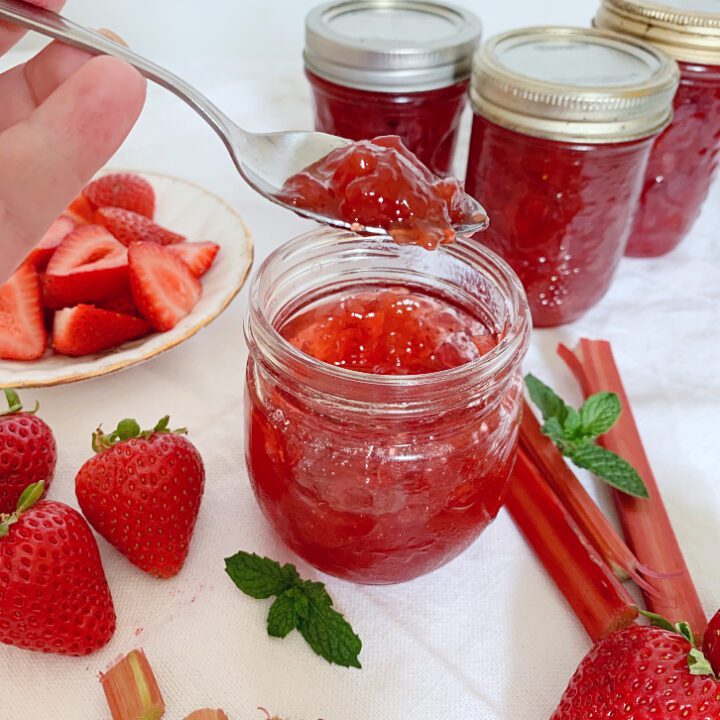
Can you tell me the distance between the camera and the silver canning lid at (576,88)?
3.85ft

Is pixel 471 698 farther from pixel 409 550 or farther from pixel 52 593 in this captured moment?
pixel 52 593

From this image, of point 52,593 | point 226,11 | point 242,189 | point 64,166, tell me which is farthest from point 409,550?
point 226,11

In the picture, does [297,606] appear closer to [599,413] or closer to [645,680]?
[645,680]

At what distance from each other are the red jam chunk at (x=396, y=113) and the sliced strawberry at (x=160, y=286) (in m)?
0.42

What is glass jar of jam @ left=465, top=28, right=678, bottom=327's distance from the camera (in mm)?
1187

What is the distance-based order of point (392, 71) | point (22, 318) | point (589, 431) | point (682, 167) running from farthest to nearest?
1. point (682, 167)
2. point (392, 71)
3. point (22, 318)
4. point (589, 431)

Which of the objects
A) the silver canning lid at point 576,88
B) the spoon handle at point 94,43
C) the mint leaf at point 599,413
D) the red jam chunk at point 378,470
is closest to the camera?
the red jam chunk at point 378,470

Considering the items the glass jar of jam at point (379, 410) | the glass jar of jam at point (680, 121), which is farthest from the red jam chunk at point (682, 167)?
the glass jar of jam at point (379, 410)

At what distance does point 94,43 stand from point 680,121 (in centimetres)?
101

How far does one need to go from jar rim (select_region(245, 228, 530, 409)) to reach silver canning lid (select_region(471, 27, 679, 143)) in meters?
0.36

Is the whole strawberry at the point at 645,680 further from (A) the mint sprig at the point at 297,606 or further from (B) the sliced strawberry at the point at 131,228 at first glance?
(B) the sliced strawberry at the point at 131,228

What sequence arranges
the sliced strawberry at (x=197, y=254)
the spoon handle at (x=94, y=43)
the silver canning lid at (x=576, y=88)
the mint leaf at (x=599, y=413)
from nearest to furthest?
1. the spoon handle at (x=94, y=43)
2. the mint leaf at (x=599, y=413)
3. the silver canning lid at (x=576, y=88)
4. the sliced strawberry at (x=197, y=254)

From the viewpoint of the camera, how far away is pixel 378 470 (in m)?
0.79

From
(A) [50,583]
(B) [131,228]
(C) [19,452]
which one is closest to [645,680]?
(A) [50,583]
